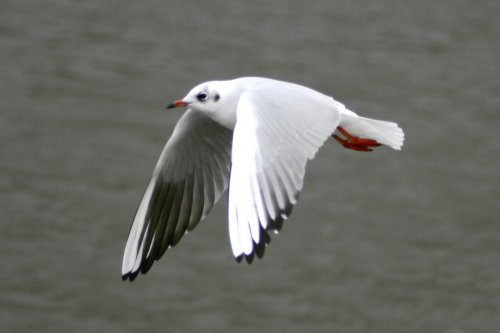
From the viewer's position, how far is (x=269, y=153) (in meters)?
3.81

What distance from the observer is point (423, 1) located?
781 cm

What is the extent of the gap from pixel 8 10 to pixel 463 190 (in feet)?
9.58

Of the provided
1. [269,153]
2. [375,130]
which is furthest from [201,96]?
[375,130]

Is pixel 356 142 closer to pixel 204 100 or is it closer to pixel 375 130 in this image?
pixel 375 130

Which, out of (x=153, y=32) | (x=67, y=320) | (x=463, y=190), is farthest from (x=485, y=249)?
(x=153, y=32)

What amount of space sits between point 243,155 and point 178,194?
86 cm

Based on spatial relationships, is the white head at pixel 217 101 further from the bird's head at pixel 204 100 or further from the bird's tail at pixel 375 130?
the bird's tail at pixel 375 130

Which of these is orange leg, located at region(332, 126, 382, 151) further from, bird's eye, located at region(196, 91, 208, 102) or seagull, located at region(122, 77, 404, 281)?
bird's eye, located at region(196, 91, 208, 102)

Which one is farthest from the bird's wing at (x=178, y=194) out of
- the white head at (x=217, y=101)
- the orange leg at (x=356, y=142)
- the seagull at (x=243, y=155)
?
the orange leg at (x=356, y=142)

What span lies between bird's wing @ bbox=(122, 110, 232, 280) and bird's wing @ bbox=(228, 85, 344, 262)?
18.0 inches

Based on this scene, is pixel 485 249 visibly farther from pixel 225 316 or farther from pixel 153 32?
pixel 153 32

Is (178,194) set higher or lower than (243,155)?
higher

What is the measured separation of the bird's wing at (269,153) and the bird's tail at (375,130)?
123 millimetres

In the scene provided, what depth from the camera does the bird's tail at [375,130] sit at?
419 cm
